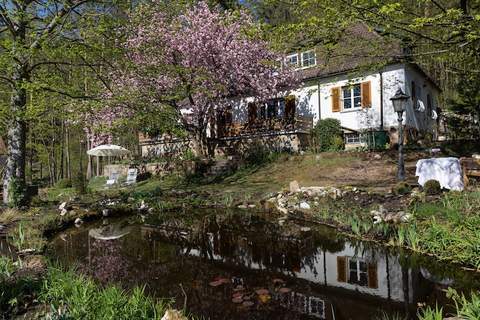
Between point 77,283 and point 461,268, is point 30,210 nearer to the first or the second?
point 77,283

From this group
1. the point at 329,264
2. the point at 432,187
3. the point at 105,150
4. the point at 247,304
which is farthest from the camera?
the point at 105,150

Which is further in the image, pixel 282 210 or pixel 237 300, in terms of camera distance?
pixel 282 210

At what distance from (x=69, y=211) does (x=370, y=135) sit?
49.4 feet

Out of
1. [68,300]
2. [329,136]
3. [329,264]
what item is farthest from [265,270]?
[329,136]

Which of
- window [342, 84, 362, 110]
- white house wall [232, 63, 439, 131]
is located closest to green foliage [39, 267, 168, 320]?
white house wall [232, 63, 439, 131]

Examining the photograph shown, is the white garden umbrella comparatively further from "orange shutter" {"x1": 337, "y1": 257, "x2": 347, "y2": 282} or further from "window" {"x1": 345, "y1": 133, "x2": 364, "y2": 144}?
"orange shutter" {"x1": 337, "y1": 257, "x2": 347, "y2": 282}

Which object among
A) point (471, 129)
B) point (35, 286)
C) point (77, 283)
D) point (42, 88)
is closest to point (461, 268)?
point (77, 283)

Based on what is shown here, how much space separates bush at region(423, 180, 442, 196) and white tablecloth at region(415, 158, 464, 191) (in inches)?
15.4

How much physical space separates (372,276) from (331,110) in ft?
58.2

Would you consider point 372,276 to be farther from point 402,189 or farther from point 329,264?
point 402,189

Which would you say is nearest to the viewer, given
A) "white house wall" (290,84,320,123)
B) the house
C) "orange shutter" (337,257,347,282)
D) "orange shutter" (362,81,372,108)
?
"orange shutter" (337,257,347,282)

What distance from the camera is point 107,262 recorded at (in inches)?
284

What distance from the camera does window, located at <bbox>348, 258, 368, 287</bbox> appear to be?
5898mm

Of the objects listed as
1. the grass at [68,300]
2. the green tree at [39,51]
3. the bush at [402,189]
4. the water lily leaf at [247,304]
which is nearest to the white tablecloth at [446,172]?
the bush at [402,189]
